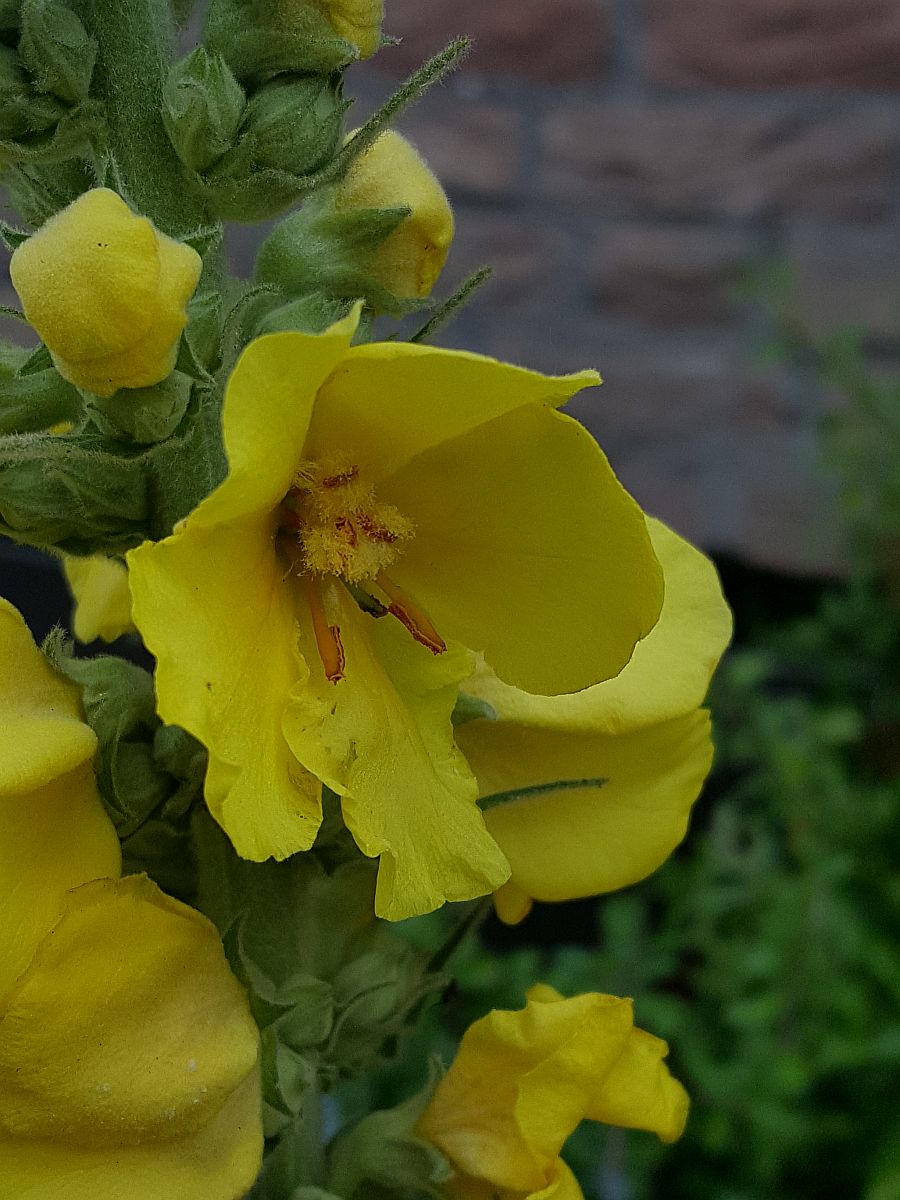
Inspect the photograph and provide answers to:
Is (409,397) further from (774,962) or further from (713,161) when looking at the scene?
(713,161)

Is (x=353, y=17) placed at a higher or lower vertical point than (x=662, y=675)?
higher

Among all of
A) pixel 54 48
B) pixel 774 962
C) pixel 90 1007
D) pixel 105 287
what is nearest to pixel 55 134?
pixel 54 48

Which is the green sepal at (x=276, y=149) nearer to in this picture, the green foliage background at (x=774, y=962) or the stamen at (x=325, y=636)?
the stamen at (x=325, y=636)

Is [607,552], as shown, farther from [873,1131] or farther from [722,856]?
[873,1131]

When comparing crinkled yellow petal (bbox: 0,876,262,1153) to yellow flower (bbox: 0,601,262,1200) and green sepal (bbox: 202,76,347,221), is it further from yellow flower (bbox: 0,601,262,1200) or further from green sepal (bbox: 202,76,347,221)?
green sepal (bbox: 202,76,347,221)

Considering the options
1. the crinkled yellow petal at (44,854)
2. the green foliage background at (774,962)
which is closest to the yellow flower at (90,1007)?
the crinkled yellow petal at (44,854)

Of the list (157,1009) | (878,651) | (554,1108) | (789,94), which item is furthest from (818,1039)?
(789,94)
